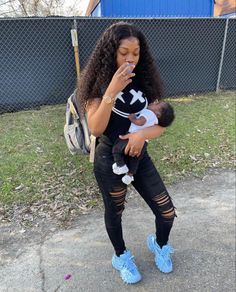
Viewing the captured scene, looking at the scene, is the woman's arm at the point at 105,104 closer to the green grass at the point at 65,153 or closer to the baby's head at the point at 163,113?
the baby's head at the point at 163,113

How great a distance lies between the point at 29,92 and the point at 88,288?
5.28 m

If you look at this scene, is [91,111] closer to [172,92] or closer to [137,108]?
[137,108]

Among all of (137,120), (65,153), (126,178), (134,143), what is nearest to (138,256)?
(126,178)

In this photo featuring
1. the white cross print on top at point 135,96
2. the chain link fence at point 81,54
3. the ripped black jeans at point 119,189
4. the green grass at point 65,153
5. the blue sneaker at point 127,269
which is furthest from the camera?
the chain link fence at point 81,54

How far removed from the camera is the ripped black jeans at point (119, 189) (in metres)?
2.01

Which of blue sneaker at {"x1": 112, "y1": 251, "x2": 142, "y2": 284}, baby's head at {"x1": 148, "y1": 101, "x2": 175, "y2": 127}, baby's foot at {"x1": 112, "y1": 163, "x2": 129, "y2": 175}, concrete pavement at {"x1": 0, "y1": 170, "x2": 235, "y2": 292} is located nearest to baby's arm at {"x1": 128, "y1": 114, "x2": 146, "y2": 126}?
baby's head at {"x1": 148, "y1": 101, "x2": 175, "y2": 127}

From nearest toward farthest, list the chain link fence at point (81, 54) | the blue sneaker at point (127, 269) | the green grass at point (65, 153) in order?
the blue sneaker at point (127, 269)
the green grass at point (65, 153)
the chain link fence at point (81, 54)

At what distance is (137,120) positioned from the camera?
6.12 ft

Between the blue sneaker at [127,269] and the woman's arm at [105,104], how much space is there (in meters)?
1.01

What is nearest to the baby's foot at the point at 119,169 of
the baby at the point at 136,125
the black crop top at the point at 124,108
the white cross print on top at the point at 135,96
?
the baby at the point at 136,125

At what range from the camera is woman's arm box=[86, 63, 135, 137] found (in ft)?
5.56

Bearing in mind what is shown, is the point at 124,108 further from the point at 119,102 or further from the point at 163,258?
the point at 163,258

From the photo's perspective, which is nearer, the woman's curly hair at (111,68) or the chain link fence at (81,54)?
the woman's curly hair at (111,68)

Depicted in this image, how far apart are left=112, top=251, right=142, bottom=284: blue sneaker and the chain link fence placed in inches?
168
